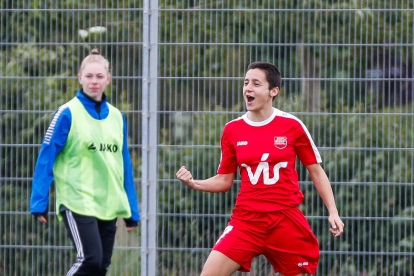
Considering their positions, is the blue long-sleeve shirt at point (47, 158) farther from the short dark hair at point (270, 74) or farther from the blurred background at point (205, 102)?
the blurred background at point (205, 102)

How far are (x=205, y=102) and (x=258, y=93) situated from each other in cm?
151

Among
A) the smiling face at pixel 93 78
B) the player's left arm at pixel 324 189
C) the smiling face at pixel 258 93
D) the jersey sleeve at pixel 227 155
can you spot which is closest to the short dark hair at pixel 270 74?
the smiling face at pixel 258 93

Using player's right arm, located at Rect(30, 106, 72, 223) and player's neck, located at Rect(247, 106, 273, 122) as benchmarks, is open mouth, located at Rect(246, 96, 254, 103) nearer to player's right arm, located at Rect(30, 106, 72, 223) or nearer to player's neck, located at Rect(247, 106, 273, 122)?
player's neck, located at Rect(247, 106, 273, 122)

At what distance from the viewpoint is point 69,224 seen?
180 inches

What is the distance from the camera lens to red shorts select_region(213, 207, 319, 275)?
14.9ft

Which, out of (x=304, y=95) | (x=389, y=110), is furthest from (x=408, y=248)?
(x=304, y=95)

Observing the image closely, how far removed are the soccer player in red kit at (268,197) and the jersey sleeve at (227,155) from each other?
90mm

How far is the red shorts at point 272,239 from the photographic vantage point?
453 cm

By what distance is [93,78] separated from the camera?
15.2ft

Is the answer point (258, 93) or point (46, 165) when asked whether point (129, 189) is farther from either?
point (258, 93)

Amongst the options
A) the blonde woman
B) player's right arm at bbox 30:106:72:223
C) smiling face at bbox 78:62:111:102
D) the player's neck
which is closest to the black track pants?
the blonde woman

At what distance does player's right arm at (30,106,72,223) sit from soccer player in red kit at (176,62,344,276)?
0.85m

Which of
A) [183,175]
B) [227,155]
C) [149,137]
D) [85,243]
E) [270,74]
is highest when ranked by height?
[270,74]

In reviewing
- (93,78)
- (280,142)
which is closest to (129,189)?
(93,78)
